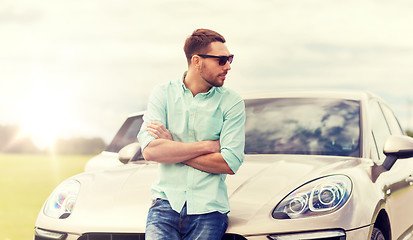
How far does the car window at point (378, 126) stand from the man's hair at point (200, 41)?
87.8 inches

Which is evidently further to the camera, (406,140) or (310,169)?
(406,140)

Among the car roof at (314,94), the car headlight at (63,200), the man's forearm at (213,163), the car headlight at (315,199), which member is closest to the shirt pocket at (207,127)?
the man's forearm at (213,163)

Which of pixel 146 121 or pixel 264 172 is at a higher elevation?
pixel 146 121

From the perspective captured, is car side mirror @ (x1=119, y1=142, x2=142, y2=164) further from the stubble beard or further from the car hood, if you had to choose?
the stubble beard

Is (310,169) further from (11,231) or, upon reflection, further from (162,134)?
(11,231)

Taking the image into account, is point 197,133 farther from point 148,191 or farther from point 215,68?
point 148,191

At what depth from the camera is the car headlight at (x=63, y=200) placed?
4655 millimetres

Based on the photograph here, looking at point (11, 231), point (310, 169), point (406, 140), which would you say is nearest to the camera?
point (310, 169)

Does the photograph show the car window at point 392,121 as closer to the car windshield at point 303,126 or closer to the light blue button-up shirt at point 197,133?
the car windshield at point 303,126

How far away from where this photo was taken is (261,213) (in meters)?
4.09

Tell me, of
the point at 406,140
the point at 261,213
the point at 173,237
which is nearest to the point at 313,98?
the point at 406,140

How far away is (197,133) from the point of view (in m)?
3.88

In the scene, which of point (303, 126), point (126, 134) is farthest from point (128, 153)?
point (303, 126)

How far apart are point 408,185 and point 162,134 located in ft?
9.23
